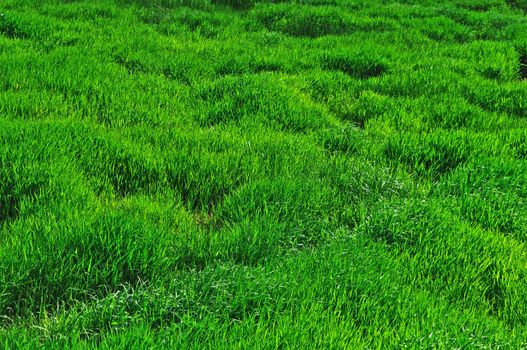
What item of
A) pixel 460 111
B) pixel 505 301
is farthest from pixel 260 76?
pixel 505 301

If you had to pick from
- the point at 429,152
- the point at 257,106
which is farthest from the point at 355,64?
the point at 429,152

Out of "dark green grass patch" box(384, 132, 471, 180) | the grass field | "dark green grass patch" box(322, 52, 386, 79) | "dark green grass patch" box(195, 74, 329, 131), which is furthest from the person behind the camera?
"dark green grass patch" box(322, 52, 386, 79)

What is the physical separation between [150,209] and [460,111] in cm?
366

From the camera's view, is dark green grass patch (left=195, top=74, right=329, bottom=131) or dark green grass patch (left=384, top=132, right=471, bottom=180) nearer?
dark green grass patch (left=384, top=132, right=471, bottom=180)

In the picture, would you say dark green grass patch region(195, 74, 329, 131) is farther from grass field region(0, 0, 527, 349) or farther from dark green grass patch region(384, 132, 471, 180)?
dark green grass patch region(384, 132, 471, 180)

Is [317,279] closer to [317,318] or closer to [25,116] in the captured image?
[317,318]

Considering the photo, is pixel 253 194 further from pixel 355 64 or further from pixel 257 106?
pixel 355 64

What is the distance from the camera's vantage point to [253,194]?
11.3 feet

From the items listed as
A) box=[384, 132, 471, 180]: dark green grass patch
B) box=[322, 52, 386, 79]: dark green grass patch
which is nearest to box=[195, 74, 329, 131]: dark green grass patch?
box=[384, 132, 471, 180]: dark green grass patch

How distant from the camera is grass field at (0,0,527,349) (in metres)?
2.40

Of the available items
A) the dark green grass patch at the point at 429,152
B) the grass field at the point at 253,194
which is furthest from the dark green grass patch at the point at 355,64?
the dark green grass patch at the point at 429,152

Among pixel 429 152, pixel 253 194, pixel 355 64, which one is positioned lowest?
pixel 253 194

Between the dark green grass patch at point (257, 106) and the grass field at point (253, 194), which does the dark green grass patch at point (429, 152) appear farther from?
the dark green grass patch at point (257, 106)

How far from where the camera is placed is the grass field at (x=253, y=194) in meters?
2.40
